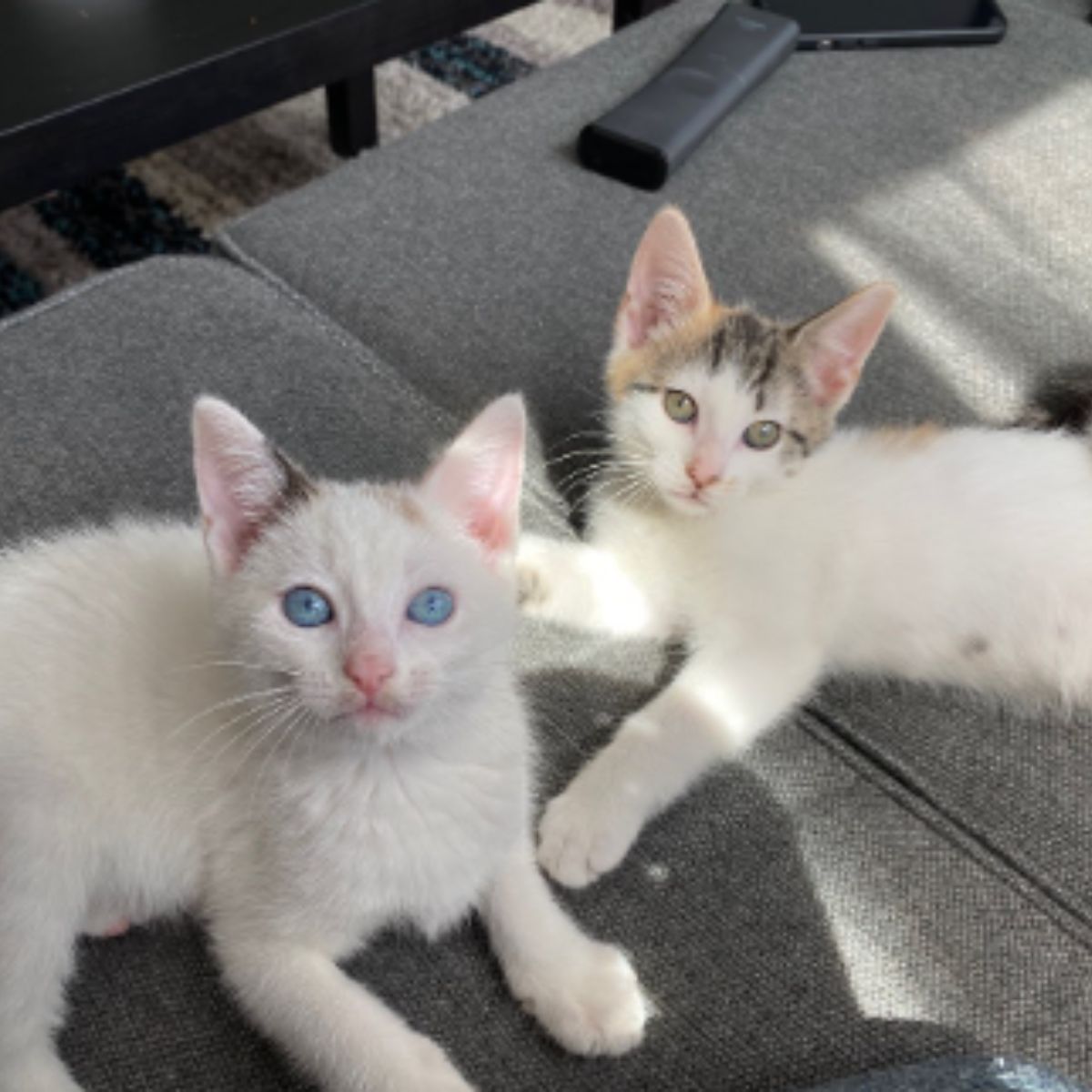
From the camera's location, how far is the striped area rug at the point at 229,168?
7.06ft

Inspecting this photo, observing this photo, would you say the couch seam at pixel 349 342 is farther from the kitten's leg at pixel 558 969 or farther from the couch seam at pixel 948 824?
the kitten's leg at pixel 558 969

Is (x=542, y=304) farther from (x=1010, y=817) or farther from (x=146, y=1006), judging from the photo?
(x=146, y=1006)

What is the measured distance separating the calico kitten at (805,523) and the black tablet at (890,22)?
753mm

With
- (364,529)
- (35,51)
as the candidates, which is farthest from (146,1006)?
(35,51)

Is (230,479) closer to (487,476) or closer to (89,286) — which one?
(487,476)

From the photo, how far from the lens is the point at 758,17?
1705 mm

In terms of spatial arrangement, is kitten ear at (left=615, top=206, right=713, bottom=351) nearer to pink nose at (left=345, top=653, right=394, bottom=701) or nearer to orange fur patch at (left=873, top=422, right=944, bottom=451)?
orange fur patch at (left=873, top=422, right=944, bottom=451)

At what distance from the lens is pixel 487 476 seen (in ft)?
2.74

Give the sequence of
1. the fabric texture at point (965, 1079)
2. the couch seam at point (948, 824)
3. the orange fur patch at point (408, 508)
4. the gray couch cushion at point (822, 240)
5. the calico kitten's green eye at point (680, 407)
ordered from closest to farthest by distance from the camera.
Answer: the fabric texture at point (965, 1079) → the orange fur patch at point (408, 508) → the couch seam at point (948, 824) → the gray couch cushion at point (822, 240) → the calico kitten's green eye at point (680, 407)

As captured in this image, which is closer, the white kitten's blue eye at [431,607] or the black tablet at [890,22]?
the white kitten's blue eye at [431,607]

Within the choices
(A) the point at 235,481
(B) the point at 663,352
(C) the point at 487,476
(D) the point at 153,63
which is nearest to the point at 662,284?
(B) the point at 663,352

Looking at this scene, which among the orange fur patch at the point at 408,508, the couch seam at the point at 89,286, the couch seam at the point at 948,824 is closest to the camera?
the orange fur patch at the point at 408,508

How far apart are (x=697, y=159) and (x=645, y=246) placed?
1.43 ft

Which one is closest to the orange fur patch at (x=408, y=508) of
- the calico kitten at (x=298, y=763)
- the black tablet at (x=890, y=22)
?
the calico kitten at (x=298, y=763)
